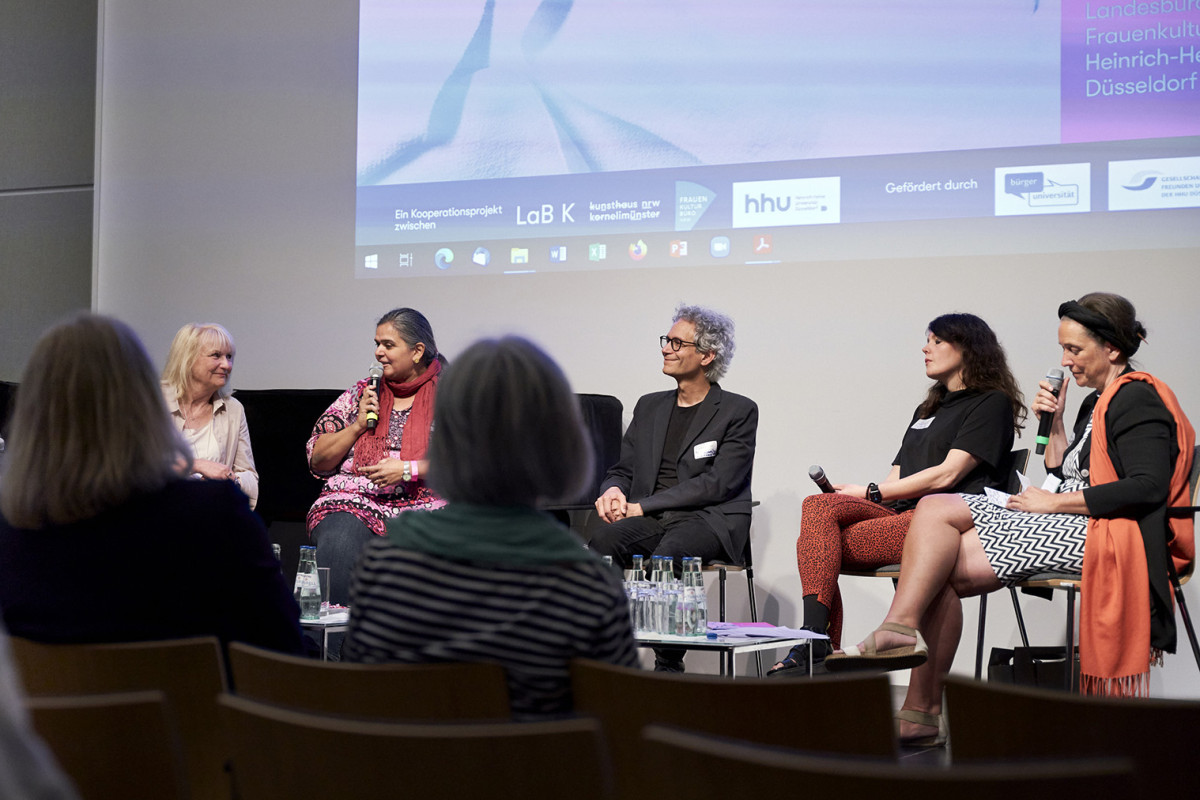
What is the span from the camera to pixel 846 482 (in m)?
4.70

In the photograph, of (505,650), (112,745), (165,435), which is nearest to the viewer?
(112,745)

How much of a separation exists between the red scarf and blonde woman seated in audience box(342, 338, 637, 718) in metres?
2.63

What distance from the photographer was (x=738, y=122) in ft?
15.6

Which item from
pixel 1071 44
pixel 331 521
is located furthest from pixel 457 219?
pixel 1071 44

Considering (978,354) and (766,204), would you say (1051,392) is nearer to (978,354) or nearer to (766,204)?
(978,354)

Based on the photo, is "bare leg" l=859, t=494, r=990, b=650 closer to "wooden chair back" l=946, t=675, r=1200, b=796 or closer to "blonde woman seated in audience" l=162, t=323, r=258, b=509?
"wooden chair back" l=946, t=675, r=1200, b=796

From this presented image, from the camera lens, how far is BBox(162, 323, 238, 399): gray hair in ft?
14.3

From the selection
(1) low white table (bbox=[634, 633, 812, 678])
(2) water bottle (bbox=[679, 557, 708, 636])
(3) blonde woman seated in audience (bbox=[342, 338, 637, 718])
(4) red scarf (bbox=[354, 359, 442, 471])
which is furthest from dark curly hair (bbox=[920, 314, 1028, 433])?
(3) blonde woman seated in audience (bbox=[342, 338, 637, 718])

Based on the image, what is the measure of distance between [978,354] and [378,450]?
6.88ft

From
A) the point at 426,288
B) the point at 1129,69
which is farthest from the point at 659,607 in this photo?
the point at 1129,69

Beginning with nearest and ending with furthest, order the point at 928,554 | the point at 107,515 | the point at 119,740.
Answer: the point at 119,740
the point at 107,515
the point at 928,554

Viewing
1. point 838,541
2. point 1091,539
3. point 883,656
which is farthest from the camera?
point 838,541

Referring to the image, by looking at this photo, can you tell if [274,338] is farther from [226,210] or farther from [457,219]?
[457,219]

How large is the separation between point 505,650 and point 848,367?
3.52 meters
